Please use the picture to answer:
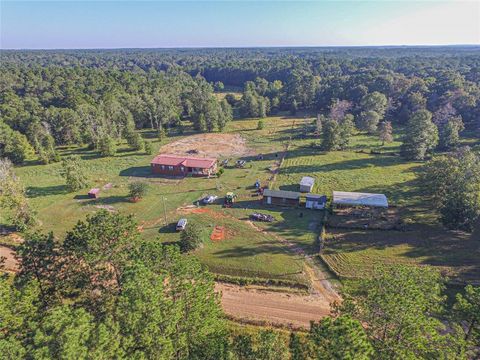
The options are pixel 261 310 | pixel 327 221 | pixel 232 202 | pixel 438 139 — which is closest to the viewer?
pixel 261 310

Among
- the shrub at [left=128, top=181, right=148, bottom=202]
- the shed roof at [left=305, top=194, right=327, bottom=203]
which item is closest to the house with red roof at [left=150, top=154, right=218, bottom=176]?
the shrub at [left=128, top=181, right=148, bottom=202]

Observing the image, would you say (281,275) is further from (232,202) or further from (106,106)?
(106,106)

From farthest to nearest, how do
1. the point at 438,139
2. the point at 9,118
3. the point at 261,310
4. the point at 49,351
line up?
the point at 9,118 < the point at 438,139 < the point at 261,310 < the point at 49,351

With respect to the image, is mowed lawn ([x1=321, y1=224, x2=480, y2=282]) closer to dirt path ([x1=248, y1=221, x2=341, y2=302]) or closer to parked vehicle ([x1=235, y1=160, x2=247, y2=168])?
dirt path ([x1=248, y1=221, x2=341, y2=302])

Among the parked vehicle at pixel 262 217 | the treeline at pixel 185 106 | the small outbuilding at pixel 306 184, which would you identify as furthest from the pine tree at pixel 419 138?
the parked vehicle at pixel 262 217

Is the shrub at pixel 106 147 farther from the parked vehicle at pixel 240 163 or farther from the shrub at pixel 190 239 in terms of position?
the shrub at pixel 190 239

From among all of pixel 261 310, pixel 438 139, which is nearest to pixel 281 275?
pixel 261 310
